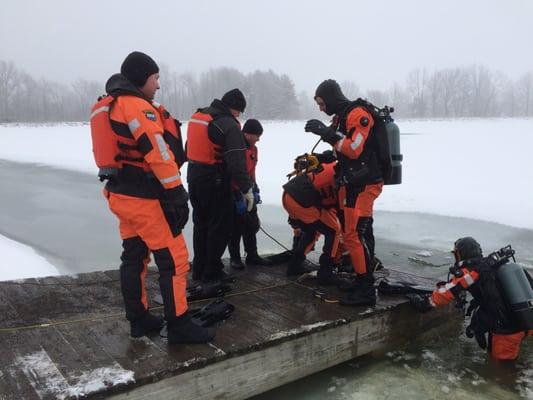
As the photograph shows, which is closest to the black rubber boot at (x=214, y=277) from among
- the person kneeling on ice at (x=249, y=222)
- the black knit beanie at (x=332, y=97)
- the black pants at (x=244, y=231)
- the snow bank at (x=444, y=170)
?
the person kneeling on ice at (x=249, y=222)

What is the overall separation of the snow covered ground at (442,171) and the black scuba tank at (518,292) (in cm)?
483

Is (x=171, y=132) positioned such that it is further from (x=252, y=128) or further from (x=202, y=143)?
(x=252, y=128)

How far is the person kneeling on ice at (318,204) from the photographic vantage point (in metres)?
4.24

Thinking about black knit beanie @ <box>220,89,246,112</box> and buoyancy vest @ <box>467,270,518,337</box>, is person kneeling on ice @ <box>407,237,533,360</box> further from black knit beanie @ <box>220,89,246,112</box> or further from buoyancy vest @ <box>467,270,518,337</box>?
black knit beanie @ <box>220,89,246,112</box>

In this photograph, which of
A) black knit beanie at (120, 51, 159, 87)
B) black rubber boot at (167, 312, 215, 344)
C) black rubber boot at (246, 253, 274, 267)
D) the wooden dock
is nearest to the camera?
the wooden dock

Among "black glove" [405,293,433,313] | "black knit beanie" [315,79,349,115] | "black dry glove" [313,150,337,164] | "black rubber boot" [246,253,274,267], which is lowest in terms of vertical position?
"black glove" [405,293,433,313]

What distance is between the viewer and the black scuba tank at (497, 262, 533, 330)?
11.1 ft

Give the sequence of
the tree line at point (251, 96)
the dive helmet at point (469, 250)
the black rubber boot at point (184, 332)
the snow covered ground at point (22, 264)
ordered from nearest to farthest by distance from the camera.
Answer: the black rubber boot at point (184, 332)
the dive helmet at point (469, 250)
the snow covered ground at point (22, 264)
the tree line at point (251, 96)

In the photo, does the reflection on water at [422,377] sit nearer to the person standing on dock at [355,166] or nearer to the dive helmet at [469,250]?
the person standing on dock at [355,166]

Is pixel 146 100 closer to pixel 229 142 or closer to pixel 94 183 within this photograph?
pixel 229 142

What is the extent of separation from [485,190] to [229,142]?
8784mm

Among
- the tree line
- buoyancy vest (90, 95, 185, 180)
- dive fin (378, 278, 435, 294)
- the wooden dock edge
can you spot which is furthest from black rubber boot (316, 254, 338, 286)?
the tree line

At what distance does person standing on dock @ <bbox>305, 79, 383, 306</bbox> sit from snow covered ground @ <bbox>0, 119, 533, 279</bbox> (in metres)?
3.84

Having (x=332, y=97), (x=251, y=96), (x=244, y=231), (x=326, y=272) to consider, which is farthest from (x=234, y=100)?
(x=251, y=96)
